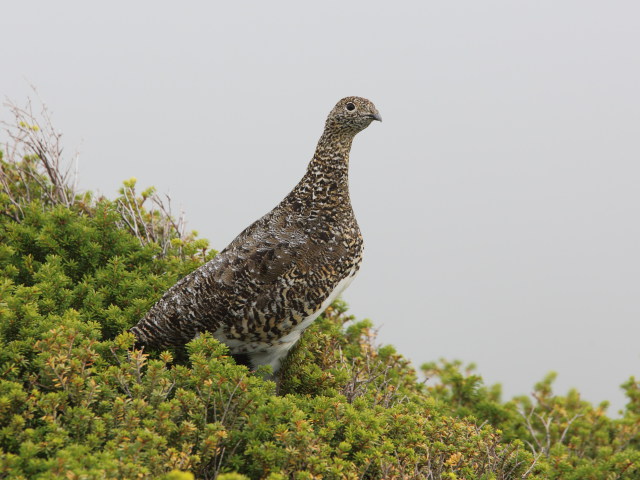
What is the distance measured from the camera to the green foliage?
3.48 meters

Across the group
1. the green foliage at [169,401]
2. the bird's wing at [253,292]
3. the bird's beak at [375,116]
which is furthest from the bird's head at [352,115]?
the green foliage at [169,401]

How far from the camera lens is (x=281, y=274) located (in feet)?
15.0

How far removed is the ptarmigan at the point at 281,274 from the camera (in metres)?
4.54

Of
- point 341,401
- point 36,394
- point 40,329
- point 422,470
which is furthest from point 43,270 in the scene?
point 422,470

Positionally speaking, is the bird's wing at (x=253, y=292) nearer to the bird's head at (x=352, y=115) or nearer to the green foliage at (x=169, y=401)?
the green foliage at (x=169, y=401)

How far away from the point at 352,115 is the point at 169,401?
236 centimetres

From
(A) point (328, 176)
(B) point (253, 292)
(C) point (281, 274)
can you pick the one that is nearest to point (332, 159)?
(A) point (328, 176)

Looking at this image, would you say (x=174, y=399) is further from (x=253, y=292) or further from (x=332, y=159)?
(x=332, y=159)

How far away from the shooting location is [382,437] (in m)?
4.23

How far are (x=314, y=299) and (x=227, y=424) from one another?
3.57ft

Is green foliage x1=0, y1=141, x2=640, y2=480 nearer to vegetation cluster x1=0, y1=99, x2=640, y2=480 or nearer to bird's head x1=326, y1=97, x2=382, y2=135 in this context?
vegetation cluster x1=0, y1=99, x2=640, y2=480

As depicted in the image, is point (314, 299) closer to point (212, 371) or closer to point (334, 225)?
A: point (334, 225)

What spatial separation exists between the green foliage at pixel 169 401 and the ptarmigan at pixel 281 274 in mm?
295

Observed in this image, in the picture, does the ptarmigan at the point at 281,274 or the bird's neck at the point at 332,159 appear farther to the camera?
the bird's neck at the point at 332,159
